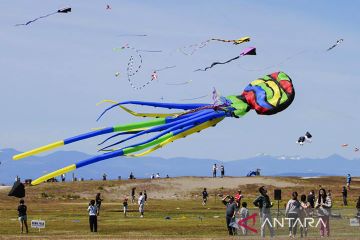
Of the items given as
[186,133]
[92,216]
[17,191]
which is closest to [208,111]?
[186,133]

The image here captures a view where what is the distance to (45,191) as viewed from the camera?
98688mm

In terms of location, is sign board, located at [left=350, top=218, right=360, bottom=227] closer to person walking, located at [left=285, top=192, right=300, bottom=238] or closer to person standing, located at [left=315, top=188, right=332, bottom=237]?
person standing, located at [left=315, top=188, right=332, bottom=237]

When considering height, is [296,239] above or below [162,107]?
below

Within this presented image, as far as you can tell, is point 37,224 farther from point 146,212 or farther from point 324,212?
point 146,212

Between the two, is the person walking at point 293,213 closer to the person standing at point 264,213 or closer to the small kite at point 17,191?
the person standing at point 264,213

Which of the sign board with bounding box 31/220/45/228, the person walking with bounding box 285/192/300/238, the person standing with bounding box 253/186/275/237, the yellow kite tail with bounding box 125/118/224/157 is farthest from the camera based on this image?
the sign board with bounding box 31/220/45/228

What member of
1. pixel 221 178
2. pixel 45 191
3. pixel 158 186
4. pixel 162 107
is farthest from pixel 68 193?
pixel 162 107

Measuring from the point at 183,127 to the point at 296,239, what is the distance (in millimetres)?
8818

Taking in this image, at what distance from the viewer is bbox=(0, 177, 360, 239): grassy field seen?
44125 mm

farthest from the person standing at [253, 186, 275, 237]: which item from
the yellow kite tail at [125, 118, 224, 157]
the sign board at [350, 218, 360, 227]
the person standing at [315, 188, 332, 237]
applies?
the yellow kite tail at [125, 118, 224, 157]

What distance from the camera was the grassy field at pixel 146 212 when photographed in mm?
44125

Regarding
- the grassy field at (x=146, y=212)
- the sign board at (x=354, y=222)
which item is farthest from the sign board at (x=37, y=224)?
the sign board at (x=354, y=222)

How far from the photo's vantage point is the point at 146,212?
6875cm

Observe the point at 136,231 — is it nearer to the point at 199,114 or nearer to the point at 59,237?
the point at 59,237
